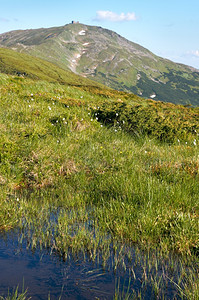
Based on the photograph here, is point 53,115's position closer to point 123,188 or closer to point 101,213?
point 123,188

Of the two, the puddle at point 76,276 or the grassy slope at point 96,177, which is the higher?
the grassy slope at point 96,177

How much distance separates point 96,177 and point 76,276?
373 centimetres

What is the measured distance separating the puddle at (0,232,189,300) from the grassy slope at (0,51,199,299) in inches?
10.8

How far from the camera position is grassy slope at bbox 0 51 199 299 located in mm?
4887

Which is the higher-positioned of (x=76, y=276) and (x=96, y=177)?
(x=96, y=177)

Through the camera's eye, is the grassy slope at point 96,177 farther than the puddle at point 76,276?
Yes

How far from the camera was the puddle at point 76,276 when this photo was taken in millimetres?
3596

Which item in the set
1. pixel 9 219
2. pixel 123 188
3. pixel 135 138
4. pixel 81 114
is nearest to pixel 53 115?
pixel 81 114

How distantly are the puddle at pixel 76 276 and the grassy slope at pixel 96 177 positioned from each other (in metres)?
0.27

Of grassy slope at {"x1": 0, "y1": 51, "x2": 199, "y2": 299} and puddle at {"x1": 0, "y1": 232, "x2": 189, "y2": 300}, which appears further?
grassy slope at {"x1": 0, "y1": 51, "x2": 199, "y2": 299}

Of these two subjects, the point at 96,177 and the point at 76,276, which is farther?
the point at 96,177

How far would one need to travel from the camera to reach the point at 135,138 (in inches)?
430

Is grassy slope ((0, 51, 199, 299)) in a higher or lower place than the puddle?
higher

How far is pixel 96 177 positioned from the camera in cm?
749
